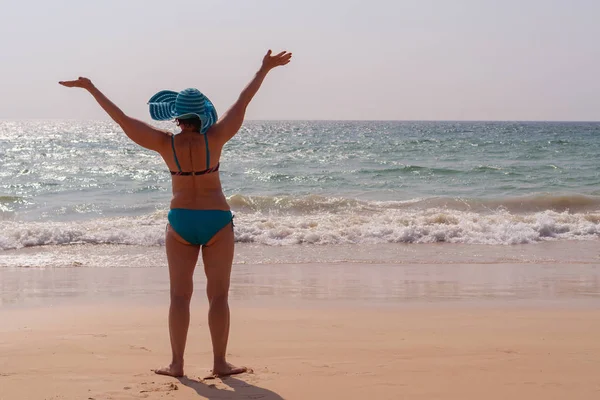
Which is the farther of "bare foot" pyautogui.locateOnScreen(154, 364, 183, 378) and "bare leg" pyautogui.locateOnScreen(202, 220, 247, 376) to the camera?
"bare foot" pyautogui.locateOnScreen(154, 364, 183, 378)

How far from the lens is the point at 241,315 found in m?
6.34

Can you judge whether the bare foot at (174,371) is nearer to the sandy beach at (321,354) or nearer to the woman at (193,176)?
the sandy beach at (321,354)

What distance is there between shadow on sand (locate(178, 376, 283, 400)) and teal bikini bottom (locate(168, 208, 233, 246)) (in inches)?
32.1

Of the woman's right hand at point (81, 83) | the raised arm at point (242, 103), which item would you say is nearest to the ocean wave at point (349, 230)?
the raised arm at point (242, 103)

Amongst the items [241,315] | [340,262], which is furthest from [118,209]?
[241,315]

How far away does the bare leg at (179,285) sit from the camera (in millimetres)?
4094

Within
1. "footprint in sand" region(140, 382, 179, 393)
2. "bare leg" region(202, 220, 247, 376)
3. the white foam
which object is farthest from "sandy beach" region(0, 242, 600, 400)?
the white foam

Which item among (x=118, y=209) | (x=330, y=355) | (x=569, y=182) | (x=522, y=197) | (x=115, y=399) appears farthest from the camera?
(x=569, y=182)

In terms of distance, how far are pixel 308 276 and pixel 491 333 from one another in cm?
368

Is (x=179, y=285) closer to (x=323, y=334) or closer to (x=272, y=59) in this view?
(x=272, y=59)

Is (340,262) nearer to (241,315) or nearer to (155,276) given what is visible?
(155,276)

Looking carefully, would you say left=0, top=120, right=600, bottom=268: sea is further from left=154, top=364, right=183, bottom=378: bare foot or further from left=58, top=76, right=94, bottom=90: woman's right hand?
left=58, top=76, right=94, bottom=90: woman's right hand

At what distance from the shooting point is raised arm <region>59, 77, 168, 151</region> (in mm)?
3927

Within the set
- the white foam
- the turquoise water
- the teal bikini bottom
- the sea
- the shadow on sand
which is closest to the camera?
the shadow on sand
